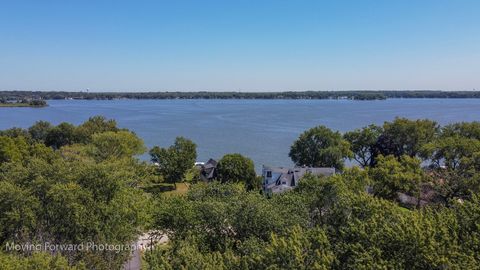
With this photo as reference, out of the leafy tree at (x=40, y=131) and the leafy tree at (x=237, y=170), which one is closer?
the leafy tree at (x=237, y=170)

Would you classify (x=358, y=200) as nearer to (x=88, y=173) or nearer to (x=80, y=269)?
(x=80, y=269)

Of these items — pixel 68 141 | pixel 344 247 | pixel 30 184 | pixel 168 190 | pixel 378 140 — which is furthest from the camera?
pixel 68 141

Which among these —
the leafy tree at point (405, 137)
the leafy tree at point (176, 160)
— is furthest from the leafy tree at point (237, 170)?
the leafy tree at point (405, 137)

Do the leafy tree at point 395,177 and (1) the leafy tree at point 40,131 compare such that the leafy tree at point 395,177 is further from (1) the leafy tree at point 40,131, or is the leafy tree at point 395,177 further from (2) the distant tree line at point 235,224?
(1) the leafy tree at point 40,131

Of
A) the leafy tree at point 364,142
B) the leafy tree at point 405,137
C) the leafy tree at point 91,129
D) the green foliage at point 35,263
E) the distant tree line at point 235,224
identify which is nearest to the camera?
the green foliage at point 35,263

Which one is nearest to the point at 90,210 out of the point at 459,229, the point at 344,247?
the point at 344,247

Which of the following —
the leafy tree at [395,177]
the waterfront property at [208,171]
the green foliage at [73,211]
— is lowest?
the waterfront property at [208,171]
